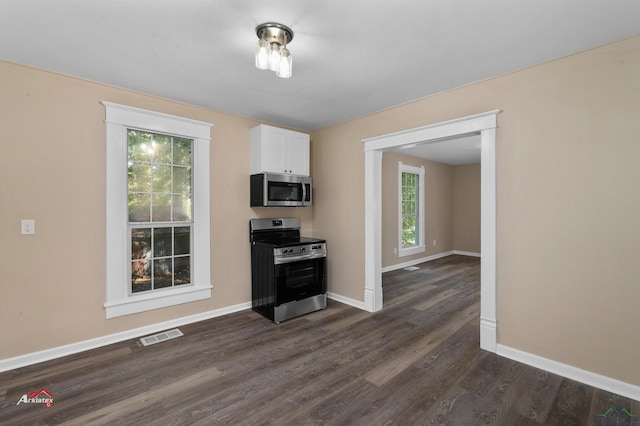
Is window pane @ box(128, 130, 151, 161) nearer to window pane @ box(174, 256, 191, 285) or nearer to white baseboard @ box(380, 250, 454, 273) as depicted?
window pane @ box(174, 256, 191, 285)

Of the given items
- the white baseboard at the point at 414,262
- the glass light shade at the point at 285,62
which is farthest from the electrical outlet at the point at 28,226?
the white baseboard at the point at 414,262

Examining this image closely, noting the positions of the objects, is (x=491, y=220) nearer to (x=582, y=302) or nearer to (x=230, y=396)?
(x=582, y=302)

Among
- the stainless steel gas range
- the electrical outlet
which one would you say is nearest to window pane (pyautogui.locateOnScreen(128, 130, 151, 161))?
the electrical outlet

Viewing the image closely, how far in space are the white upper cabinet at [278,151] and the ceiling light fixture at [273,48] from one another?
1.72 m

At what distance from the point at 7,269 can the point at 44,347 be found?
748 mm

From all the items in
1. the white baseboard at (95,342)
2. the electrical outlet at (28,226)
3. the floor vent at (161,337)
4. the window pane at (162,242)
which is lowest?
the floor vent at (161,337)

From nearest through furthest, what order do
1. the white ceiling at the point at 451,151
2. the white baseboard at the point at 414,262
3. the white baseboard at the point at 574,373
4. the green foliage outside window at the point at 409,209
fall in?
the white baseboard at the point at 574,373 < the white ceiling at the point at 451,151 < the white baseboard at the point at 414,262 < the green foliage outside window at the point at 409,209

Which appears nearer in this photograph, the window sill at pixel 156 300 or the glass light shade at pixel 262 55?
the glass light shade at pixel 262 55

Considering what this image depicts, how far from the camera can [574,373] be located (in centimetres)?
230

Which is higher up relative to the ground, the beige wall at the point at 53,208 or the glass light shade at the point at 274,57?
the glass light shade at the point at 274,57

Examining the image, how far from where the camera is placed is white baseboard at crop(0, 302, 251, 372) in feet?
8.10

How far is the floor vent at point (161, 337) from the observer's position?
2949mm

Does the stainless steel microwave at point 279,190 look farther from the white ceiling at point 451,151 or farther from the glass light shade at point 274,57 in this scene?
the white ceiling at point 451,151

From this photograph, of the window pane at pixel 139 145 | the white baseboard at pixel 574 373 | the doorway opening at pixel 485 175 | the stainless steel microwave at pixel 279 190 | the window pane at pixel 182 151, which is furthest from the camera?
the stainless steel microwave at pixel 279 190
